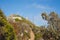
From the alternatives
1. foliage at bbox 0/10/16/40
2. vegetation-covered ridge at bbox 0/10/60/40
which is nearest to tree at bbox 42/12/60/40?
vegetation-covered ridge at bbox 0/10/60/40

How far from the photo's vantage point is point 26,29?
3959 cm

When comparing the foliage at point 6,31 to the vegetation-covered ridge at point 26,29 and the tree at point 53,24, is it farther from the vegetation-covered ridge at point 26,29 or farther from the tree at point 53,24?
the tree at point 53,24

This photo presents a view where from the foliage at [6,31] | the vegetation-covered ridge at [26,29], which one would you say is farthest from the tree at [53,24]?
the foliage at [6,31]

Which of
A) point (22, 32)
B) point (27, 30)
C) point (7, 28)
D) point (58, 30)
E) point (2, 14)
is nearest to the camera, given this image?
point (7, 28)

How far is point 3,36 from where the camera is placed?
30.3 m

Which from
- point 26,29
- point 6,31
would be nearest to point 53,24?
point 26,29

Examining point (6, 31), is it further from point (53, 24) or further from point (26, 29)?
point (53, 24)

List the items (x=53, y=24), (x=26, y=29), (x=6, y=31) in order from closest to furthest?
1. (x=6, y=31)
2. (x=26, y=29)
3. (x=53, y=24)

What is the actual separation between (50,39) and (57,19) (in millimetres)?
8950

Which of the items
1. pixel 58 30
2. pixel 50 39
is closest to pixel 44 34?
pixel 50 39

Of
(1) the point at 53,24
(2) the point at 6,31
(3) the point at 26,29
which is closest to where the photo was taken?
(2) the point at 6,31

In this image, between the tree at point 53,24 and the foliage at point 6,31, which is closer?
the foliage at point 6,31

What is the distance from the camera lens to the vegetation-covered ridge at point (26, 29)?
30422mm

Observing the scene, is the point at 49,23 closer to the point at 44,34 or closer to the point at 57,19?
the point at 57,19
